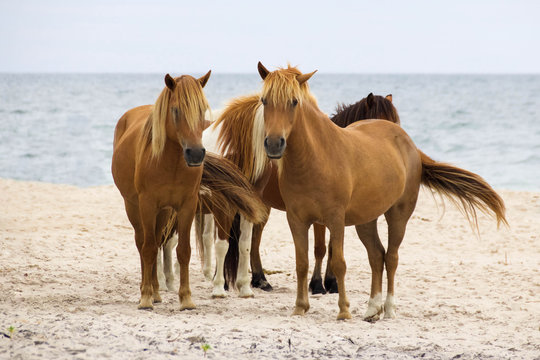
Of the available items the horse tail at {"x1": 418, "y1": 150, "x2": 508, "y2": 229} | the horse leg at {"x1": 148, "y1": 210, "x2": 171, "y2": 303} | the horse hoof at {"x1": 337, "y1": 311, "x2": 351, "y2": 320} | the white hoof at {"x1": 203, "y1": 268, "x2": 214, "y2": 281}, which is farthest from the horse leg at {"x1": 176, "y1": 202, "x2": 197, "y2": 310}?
the horse tail at {"x1": 418, "y1": 150, "x2": 508, "y2": 229}

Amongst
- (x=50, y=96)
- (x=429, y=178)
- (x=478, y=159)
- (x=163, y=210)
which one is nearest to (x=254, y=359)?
(x=163, y=210)

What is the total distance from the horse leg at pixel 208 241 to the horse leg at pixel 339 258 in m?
1.60

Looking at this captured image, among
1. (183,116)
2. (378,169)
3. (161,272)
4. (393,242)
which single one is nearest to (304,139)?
(378,169)

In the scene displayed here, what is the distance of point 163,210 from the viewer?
5.00m

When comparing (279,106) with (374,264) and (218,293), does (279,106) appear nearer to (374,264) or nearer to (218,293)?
(374,264)

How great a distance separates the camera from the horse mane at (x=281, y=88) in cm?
411

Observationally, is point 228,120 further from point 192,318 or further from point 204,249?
point 192,318

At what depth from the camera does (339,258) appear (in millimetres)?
4441

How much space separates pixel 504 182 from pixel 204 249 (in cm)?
1179

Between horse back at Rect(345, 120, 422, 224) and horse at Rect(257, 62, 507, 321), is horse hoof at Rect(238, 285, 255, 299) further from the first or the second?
horse back at Rect(345, 120, 422, 224)

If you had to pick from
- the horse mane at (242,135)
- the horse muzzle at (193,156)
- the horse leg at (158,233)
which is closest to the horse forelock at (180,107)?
the horse muzzle at (193,156)

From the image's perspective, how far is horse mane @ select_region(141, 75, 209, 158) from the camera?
4.31 meters

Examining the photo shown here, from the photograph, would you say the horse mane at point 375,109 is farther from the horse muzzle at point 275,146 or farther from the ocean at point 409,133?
the ocean at point 409,133

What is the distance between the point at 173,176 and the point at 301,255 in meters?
1.06
